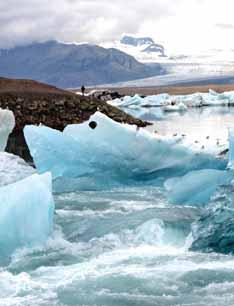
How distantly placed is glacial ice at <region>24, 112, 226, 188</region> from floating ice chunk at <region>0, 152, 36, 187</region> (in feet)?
2.90

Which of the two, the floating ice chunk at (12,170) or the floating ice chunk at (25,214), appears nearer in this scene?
the floating ice chunk at (25,214)

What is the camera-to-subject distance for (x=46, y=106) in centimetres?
4103

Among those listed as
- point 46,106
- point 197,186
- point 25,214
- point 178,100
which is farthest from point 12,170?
point 178,100

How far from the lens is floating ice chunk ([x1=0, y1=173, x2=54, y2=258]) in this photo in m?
11.1

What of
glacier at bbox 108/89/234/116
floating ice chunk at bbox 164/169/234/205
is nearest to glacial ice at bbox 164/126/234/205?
floating ice chunk at bbox 164/169/234/205

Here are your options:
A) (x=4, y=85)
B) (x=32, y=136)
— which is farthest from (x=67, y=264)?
(x=4, y=85)

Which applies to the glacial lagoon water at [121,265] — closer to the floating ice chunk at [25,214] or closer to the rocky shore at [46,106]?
the floating ice chunk at [25,214]

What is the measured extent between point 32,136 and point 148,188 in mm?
3646

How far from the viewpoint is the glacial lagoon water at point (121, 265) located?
351 inches

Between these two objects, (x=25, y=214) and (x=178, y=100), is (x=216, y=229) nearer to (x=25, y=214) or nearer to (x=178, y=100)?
(x=25, y=214)

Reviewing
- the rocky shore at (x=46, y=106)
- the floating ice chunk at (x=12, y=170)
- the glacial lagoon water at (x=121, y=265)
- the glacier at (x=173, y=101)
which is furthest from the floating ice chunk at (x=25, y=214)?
the glacier at (x=173, y=101)

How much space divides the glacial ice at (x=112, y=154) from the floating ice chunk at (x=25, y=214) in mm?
6694

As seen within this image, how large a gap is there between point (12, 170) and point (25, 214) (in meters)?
9.10

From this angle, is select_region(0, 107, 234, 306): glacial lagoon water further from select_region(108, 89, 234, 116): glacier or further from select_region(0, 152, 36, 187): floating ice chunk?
select_region(108, 89, 234, 116): glacier
